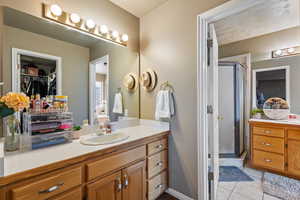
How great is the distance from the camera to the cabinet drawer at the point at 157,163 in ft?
5.14

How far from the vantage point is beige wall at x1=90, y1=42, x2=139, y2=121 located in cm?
182

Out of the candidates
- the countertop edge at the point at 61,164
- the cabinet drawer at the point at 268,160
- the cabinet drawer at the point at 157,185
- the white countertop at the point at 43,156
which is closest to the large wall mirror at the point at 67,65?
the white countertop at the point at 43,156

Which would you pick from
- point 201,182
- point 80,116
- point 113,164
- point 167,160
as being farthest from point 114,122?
point 201,182

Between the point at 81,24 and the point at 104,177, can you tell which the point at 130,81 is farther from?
the point at 104,177

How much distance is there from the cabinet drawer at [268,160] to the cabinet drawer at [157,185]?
1.65 m

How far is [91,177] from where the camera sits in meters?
1.06

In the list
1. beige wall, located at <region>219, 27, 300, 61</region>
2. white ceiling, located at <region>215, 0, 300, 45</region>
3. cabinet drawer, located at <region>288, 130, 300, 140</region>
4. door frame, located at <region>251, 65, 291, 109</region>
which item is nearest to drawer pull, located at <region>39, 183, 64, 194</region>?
white ceiling, located at <region>215, 0, 300, 45</region>

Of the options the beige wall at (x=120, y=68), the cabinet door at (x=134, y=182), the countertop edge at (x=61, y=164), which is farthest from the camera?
the beige wall at (x=120, y=68)

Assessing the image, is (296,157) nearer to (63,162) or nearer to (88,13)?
(63,162)

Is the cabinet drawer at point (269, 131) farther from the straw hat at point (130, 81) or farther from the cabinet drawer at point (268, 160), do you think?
the straw hat at point (130, 81)

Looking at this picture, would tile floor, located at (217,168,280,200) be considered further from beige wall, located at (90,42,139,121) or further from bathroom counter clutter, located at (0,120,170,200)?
beige wall, located at (90,42,139,121)

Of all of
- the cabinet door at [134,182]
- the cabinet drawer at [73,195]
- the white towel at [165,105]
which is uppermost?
the white towel at [165,105]

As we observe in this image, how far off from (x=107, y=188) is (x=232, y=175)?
204 cm

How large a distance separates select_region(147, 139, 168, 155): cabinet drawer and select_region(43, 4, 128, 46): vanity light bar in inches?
54.3
